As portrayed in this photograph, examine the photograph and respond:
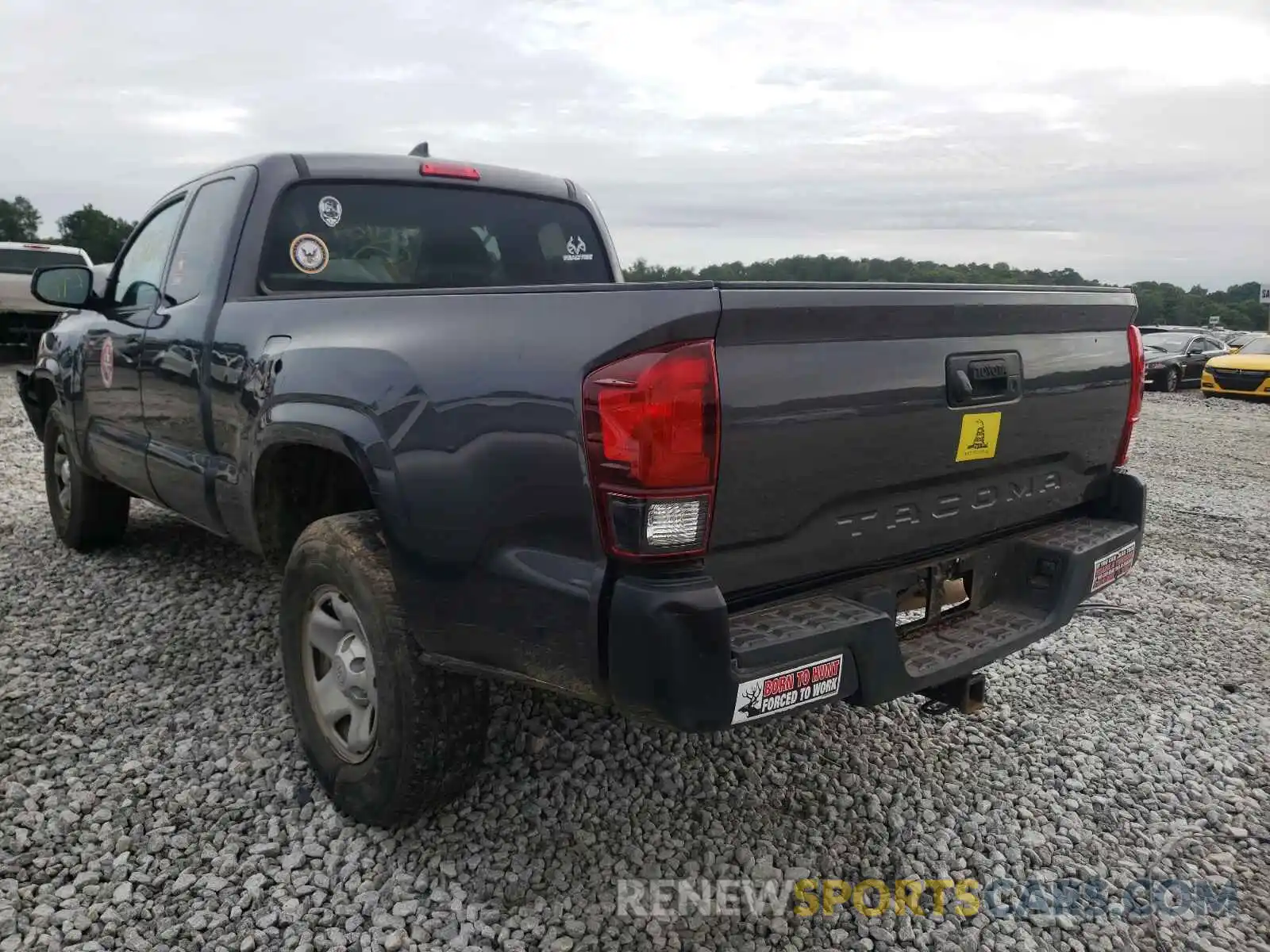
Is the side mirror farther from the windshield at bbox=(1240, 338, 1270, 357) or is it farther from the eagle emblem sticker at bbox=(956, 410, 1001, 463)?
the windshield at bbox=(1240, 338, 1270, 357)

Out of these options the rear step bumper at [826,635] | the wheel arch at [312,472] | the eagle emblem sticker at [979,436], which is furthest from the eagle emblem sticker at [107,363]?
the eagle emblem sticker at [979,436]

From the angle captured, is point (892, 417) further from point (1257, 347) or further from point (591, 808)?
point (1257, 347)

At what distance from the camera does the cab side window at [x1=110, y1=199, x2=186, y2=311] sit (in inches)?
164

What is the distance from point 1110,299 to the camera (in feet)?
10.0

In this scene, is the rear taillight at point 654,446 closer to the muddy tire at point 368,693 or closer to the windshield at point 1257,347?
the muddy tire at point 368,693

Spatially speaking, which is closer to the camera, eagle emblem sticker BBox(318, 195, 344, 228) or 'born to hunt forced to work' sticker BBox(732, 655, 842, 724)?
'born to hunt forced to work' sticker BBox(732, 655, 842, 724)

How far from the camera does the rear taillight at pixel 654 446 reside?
1.99 metres

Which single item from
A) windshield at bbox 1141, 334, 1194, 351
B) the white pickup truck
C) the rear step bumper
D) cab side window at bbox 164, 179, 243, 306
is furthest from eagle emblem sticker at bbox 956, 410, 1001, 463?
windshield at bbox 1141, 334, 1194, 351

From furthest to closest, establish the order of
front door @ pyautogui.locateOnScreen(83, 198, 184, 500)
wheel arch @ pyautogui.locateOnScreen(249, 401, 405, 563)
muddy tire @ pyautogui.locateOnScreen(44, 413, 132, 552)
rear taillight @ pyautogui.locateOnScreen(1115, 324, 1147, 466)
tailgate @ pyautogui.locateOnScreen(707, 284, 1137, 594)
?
muddy tire @ pyautogui.locateOnScreen(44, 413, 132, 552) → front door @ pyautogui.locateOnScreen(83, 198, 184, 500) → rear taillight @ pyautogui.locateOnScreen(1115, 324, 1147, 466) → wheel arch @ pyautogui.locateOnScreen(249, 401, 405, 563) → tailgate @ pyautogui.locateOnScreen(707, 284, 1137, 594)

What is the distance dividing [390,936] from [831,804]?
1.36 metres

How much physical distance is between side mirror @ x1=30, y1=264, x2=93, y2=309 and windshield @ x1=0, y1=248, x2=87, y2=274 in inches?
505

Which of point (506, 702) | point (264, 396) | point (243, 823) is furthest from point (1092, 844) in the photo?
point (264, 396)

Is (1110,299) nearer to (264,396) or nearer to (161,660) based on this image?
(264,396)

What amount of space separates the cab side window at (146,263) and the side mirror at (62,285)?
16 centimetres
